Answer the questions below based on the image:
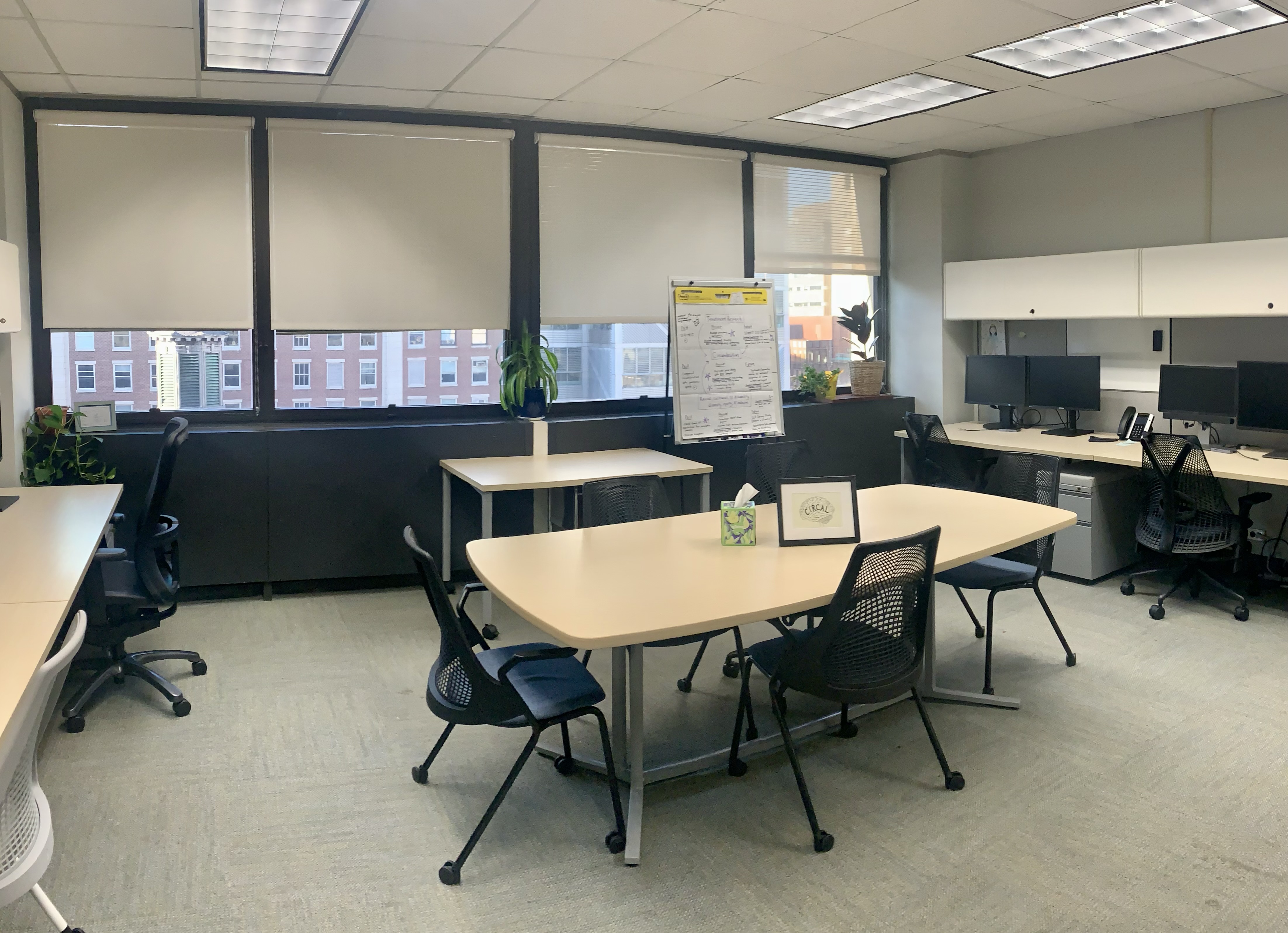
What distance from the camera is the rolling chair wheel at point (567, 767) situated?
3205 millimetres

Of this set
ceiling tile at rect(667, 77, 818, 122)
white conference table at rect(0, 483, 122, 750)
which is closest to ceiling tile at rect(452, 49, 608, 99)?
ceiling tile at rect(667, 77, 818, 122)

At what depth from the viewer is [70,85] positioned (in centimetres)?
471

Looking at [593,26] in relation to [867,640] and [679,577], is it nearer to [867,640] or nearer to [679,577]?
[679,577]

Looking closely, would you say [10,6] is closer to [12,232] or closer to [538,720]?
[12,232]

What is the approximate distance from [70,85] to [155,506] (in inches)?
92.4

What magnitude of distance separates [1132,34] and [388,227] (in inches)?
149

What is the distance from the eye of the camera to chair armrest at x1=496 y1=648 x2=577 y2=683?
2590mm

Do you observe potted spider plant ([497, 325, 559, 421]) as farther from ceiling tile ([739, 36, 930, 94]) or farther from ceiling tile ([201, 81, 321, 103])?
ceiling tile ([739, 36, 930, 94])

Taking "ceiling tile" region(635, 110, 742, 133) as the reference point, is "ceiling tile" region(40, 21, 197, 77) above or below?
below

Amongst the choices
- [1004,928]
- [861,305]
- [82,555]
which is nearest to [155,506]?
[82,555]

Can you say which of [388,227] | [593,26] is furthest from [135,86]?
[593,26]

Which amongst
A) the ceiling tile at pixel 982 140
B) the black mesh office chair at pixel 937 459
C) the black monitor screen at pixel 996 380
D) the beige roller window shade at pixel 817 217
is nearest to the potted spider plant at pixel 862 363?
the beige roller window shade at pixel 817 217

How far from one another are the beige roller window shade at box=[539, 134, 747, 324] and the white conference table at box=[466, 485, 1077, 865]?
8.11ft

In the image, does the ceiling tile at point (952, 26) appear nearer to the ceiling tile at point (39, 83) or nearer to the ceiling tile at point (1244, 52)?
the ceiling tile at point (1244, 52)
